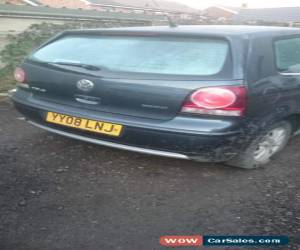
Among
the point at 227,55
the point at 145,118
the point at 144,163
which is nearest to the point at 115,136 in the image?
the point at 145,118

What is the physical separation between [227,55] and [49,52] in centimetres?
193

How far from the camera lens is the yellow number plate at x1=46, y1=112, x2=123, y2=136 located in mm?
3752

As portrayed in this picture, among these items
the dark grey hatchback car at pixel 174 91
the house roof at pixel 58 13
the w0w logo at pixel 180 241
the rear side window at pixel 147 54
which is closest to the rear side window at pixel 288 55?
the dark grey hatchback car at pixel 174 91

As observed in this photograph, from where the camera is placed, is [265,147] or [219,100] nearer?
[219,100]

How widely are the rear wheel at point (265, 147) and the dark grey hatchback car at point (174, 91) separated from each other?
14 mm

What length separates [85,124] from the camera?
12.7 ft

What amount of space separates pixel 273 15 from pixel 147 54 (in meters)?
46.5

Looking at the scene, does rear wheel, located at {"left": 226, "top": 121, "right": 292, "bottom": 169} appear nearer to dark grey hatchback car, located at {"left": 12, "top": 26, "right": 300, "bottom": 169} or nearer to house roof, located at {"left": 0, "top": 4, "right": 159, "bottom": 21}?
dark grey hatchback car, located at {"left": 12, "top": 26, "right": 300, "bottom": 169}

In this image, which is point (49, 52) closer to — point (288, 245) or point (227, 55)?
point (227, 55)

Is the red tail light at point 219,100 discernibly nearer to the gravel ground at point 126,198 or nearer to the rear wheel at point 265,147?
the rear wheel at point 265,147

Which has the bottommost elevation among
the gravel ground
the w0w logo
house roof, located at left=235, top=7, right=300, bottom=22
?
house roof, located at left=235, top=7, right=300, bottom=22

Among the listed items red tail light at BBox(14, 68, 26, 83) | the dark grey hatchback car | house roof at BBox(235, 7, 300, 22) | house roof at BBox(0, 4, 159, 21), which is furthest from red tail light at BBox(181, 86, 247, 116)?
house roof at BBox(235, 7, 300, 22)

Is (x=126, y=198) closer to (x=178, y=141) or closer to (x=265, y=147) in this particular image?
(x=178, y=141)

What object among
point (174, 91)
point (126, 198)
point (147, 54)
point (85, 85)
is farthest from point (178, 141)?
point (85, 85)
